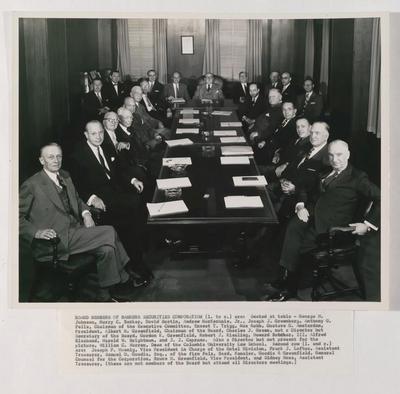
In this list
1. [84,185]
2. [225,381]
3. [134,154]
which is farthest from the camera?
[134,154]

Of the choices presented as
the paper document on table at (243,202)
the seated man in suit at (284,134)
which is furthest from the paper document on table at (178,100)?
the paper document on table at (243,202)

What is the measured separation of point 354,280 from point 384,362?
0.45 m

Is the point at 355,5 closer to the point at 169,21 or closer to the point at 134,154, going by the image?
the point at 169,21

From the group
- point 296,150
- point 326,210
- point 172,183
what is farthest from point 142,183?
point 326,210

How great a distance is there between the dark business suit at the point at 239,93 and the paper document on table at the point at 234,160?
0.36 m

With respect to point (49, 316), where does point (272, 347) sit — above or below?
below

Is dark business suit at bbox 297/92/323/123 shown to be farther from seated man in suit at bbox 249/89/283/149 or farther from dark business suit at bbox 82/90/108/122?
dark business suit at bbox 82/90/108/122

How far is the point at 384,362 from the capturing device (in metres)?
2.63

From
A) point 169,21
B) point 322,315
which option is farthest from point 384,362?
point 169,21

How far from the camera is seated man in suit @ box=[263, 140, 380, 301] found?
2.70 meters

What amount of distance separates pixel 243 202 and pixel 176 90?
79 cm

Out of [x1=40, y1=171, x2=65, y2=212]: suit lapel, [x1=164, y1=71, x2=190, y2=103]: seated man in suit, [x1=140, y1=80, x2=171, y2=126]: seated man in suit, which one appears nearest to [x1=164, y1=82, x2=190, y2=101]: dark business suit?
[x1=164, y1=71, x2=190, y2=103]: seated man in suit

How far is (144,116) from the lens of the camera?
3146mm
